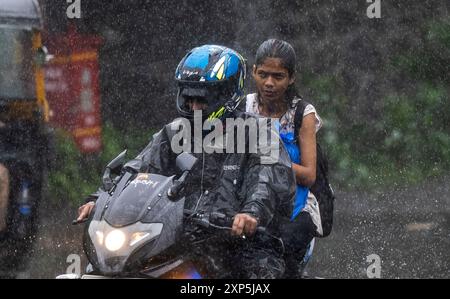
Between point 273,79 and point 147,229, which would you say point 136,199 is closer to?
point 147,229

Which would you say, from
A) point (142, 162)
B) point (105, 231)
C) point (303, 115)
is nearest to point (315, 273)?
point (303, 115)

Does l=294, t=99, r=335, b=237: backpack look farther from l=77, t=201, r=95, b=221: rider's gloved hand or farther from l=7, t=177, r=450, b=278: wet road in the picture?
l=7, t=177, r=450, b=278: wet road

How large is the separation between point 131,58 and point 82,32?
642mm

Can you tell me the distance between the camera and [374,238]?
37.9ft

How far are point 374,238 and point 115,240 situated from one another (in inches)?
247

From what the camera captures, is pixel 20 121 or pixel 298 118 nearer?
pixel 298 118

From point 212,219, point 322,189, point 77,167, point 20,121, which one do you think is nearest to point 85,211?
point 212,219

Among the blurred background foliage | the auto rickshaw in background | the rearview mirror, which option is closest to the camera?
the rearview mirror

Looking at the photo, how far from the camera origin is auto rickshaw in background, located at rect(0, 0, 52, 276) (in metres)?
10.8

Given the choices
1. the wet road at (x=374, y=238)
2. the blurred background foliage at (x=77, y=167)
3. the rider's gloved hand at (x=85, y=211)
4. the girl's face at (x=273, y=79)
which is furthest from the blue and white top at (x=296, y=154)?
the blurred background foliage at (x=77, y=167)

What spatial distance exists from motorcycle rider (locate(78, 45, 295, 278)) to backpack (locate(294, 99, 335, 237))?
0.64 m

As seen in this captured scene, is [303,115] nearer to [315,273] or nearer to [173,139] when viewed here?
[173,139]

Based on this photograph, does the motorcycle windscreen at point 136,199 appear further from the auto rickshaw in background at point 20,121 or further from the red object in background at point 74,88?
the red object in background at point 74,88

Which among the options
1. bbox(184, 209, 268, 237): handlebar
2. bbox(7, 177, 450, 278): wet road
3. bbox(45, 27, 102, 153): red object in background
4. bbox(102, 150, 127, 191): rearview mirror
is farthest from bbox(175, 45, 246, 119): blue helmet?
bbox(45, 27, 102, 153): red object in background
